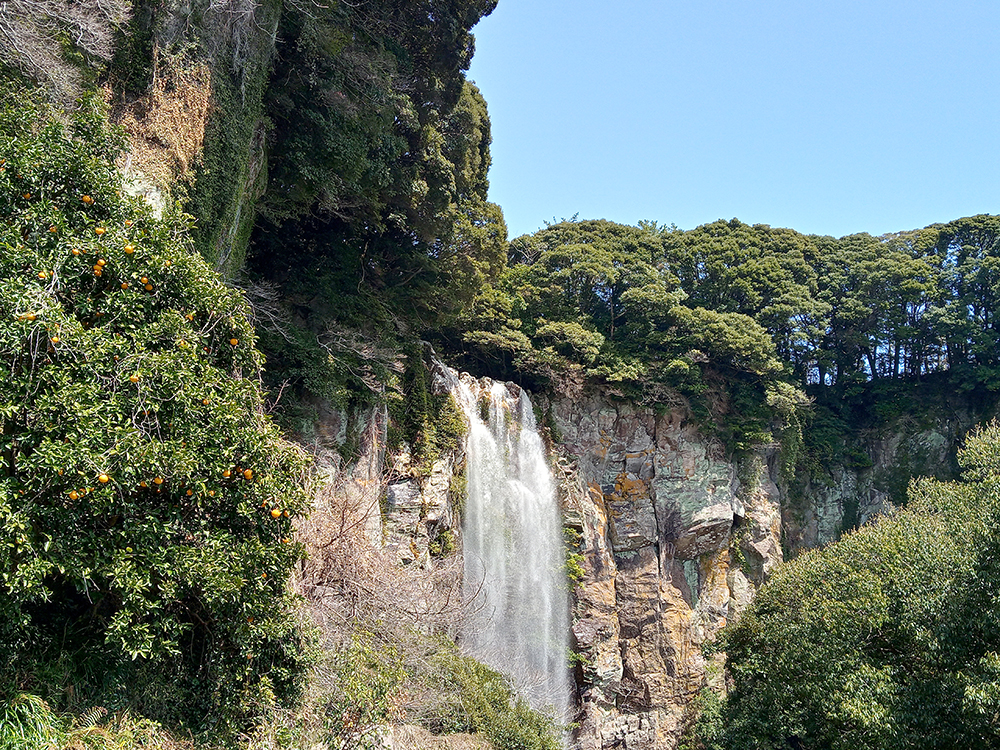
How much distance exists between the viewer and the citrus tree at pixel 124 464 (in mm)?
5922

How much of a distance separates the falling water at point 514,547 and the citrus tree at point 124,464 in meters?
8.96

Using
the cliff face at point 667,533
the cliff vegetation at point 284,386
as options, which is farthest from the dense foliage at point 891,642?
the cliff face at point 667,533

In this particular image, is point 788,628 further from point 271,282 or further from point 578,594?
point 271,282

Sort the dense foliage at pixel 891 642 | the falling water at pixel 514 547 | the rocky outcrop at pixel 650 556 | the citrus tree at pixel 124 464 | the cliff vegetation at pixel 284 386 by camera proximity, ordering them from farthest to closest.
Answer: the rocky outcrop at pixel 650 556
the falling water at pixel 514 547
the dense foliage at pixel 891 642
the cliff vegetation at pixel 284 386
the citrus tree at pixel 124 464

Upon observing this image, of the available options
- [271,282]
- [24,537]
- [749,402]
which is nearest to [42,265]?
[24,537]

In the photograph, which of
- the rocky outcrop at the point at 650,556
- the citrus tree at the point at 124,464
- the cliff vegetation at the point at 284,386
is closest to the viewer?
the citrus tree at the point at 124,464

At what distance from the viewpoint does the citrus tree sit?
5922 millimetres

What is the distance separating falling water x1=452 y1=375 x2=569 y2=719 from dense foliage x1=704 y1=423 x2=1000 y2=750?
4.58 m

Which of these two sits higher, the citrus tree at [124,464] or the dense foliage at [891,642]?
the citrus tree at [124,464]

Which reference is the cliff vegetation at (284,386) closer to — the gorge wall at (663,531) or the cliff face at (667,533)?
the gorge wall at (663,531)

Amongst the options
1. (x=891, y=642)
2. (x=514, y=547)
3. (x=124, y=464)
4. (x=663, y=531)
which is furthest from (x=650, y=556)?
(x=124, y=464)

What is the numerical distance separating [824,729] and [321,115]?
1369 cm

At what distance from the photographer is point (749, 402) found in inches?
934

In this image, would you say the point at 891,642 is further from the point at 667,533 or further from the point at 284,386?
the point at 284,386
